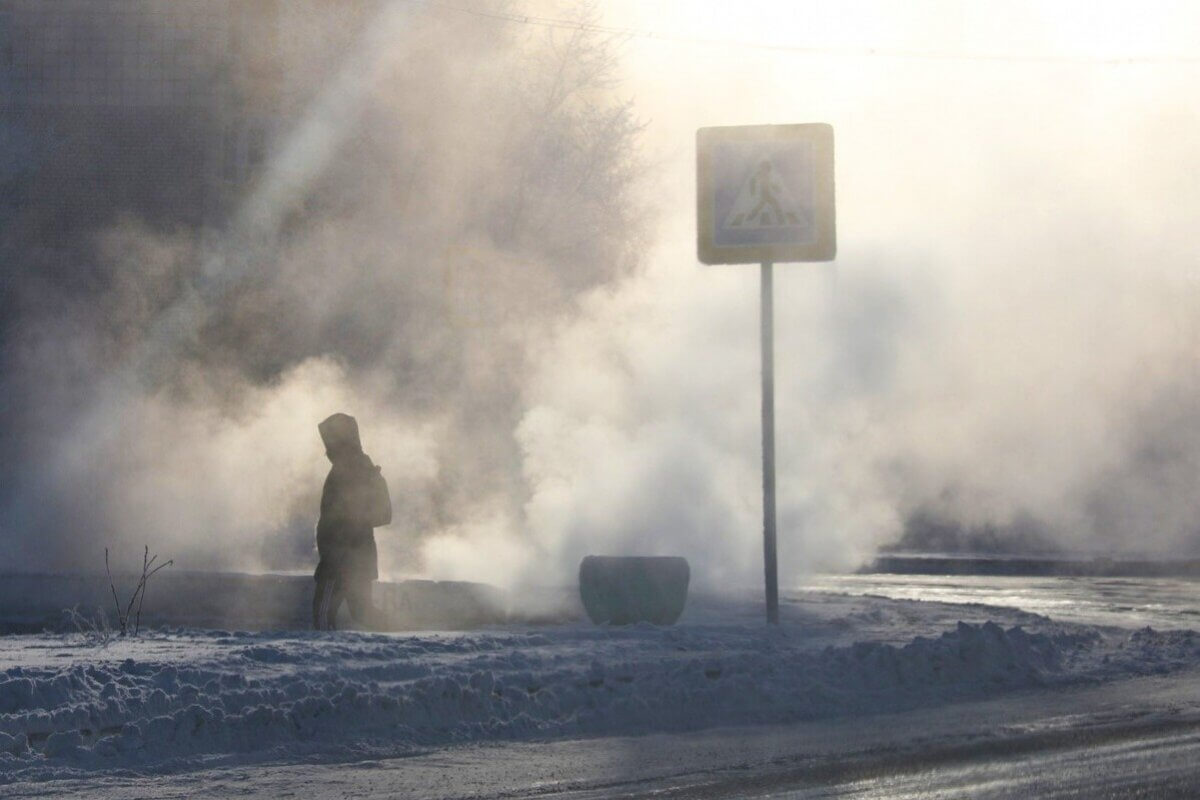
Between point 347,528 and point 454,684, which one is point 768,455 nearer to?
point 347,528

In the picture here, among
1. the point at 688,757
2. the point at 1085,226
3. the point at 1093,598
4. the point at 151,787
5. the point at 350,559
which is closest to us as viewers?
the point at 151,787

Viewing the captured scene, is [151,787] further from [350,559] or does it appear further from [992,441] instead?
[992,441]

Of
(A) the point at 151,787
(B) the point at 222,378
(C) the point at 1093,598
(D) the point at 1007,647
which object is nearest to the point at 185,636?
(A) the point at 151,787

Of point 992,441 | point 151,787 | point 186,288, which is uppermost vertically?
point 186,288

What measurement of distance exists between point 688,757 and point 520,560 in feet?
29.0

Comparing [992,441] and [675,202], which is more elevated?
[675,202]

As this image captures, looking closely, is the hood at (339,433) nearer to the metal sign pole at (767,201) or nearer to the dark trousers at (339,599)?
the dark trousers at (339,599)

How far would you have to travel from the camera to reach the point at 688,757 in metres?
6.46

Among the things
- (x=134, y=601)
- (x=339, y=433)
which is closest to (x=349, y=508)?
(x=339, y=433)

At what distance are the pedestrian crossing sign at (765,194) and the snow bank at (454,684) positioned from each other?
7.52ft

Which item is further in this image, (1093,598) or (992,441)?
(992,441)

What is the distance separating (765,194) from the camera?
1019 centimetres

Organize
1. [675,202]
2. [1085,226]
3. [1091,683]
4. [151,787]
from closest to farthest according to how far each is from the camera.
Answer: [151,787] → [1091,683] → [1085,226] → [675,202]

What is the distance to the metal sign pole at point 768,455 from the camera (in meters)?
9.94
